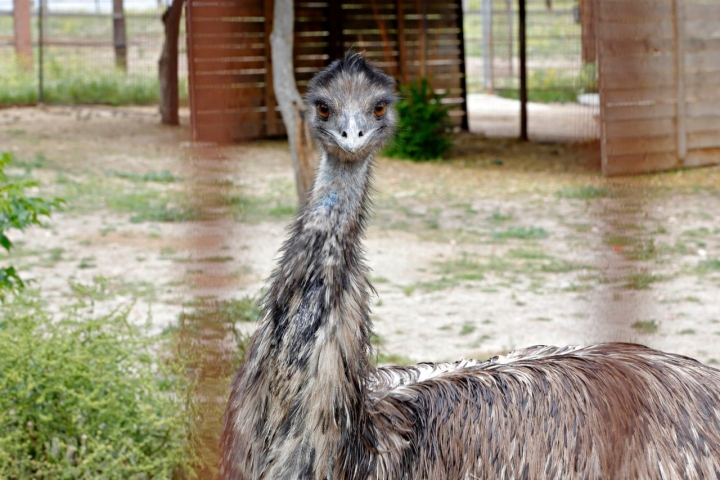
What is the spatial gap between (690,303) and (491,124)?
9616 millimetres

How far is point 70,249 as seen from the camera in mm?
7016

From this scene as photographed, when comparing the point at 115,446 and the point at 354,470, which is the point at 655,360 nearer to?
the point at 354,470

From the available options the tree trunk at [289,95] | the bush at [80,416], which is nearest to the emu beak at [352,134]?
the bush at [80,416]

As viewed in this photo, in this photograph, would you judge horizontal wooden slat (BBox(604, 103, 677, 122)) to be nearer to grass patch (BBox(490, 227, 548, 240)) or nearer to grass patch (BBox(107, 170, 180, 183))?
grass patch (BBox(490, 227, 548, 240))

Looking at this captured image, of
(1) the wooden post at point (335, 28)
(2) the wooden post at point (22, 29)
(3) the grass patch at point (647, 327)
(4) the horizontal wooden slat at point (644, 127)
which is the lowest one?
(3) the grass patch at point (647, 327)

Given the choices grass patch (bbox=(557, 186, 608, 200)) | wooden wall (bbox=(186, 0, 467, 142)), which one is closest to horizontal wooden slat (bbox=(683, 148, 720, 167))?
grass patch (bbox=(557, 186, 608, 200))

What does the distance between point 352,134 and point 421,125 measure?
9421 millimetres

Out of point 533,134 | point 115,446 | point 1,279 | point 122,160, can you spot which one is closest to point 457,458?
point 115,446

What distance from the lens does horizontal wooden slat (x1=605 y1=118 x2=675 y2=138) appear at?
26.1 feet

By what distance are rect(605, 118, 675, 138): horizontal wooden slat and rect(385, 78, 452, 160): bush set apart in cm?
283

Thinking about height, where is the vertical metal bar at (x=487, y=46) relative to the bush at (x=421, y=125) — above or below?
above

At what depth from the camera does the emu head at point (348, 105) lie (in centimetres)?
235

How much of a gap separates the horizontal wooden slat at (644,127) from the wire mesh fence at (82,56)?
7.96m

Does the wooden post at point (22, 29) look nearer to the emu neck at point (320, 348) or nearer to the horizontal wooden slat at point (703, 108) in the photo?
the horizontal wooden slat at point (703, 108)
